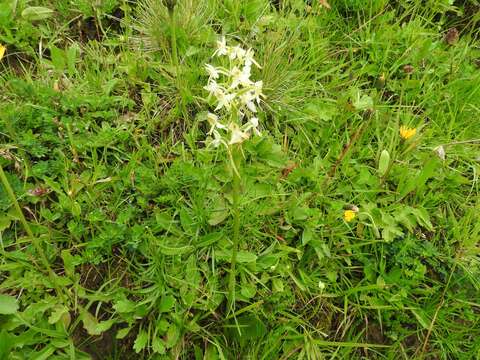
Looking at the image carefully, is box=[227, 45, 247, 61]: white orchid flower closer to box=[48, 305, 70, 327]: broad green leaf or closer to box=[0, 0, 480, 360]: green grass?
box=[0, 0, 480, 360]: green grass

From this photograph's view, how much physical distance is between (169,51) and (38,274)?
1227 mm

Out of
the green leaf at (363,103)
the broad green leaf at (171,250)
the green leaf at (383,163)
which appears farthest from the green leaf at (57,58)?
the green leaf at (383,163)

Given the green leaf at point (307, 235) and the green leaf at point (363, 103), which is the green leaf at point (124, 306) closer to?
the green leaf at point (307, 235)

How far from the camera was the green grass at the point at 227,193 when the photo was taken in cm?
183

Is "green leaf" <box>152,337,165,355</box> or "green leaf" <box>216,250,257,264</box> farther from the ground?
"green leaf" <box>216,250,257,264</box>

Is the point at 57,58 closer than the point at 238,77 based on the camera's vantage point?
No

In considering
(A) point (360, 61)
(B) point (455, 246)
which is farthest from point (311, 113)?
(B) point (455, 246)

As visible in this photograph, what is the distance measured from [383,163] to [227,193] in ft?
2.48

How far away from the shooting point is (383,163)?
7.26 feet

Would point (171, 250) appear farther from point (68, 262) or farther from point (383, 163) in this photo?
point (383, 163)

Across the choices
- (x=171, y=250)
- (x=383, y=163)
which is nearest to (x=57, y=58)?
(x=171, y=250)

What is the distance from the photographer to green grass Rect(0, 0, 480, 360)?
1.83 metres

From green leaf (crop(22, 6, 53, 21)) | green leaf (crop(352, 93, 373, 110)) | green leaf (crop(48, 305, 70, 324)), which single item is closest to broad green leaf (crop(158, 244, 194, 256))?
green leaf (crop(48, 305, 70, 324))

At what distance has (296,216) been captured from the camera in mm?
2021
